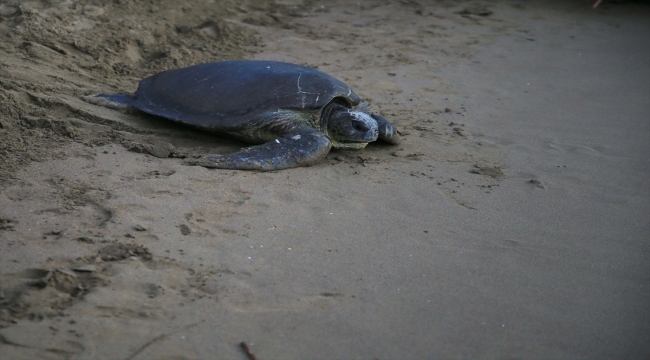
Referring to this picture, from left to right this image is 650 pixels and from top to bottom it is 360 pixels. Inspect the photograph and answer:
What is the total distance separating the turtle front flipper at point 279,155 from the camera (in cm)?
353

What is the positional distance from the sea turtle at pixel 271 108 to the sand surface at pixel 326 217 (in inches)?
5.5

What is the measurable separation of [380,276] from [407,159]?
4.66 ft

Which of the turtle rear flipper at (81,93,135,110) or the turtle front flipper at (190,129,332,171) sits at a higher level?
the turtle rear flipper at (81,93,135,110)

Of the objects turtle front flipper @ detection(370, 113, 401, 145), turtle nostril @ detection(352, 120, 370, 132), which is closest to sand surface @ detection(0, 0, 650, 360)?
turtle front flipper @ detection(370, 113, 401, 145)

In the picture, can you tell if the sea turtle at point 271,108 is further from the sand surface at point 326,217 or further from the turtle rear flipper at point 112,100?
the sand surface at point 326,217

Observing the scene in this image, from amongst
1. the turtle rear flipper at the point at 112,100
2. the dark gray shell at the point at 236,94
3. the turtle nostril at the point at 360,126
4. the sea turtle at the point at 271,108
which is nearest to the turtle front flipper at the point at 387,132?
the sea turtle at the point at 271,108

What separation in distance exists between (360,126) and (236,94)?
2.59ft

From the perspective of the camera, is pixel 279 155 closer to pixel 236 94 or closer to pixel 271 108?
pixel 271 108

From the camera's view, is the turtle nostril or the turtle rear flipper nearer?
the turtle nostril

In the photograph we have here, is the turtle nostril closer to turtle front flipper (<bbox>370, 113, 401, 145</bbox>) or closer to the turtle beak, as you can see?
the turtle beak

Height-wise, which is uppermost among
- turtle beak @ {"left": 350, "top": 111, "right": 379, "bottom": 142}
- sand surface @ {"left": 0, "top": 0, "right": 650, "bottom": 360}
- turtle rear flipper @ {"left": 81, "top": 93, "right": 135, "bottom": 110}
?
turtle beak @ {"left": 350, "top": 111, "right": 379, "bottom": 142}

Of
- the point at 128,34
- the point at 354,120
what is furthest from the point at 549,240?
the point at 128,34

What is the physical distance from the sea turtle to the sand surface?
0.14 metres

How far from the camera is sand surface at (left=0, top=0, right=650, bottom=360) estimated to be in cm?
230
